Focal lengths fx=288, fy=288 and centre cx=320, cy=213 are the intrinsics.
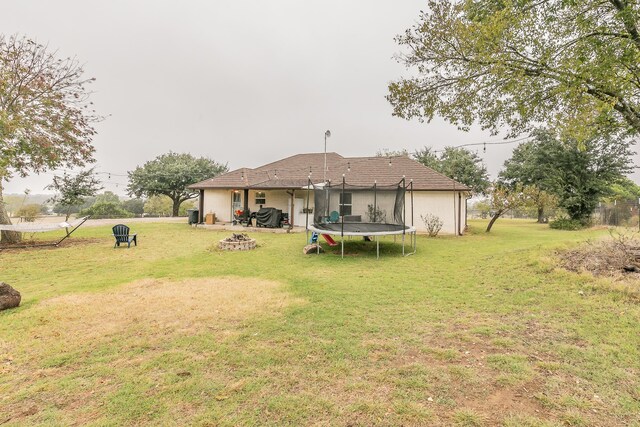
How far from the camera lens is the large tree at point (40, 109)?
9.95 m

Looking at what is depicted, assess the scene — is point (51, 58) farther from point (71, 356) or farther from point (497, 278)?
point (497, 278)

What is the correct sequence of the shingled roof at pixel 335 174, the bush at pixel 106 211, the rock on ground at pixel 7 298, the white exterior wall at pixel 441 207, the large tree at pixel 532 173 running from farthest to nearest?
the bush at pixel 106 211 → the large tree at pixel 532 173 → the shingled roof at pixel 335 174 → the white exterior wall at pixel 441 207 → the rock on ground at pixel 7 298

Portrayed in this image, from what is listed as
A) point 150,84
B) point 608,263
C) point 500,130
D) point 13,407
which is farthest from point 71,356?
point 150,84

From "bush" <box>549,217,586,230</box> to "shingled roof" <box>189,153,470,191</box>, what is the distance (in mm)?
9682

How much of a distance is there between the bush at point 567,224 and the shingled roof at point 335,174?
9682 mm

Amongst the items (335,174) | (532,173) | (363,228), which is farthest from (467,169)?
(363,228)

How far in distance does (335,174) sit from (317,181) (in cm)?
152

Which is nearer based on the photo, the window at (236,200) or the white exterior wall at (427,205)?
the white exterior wall at (427,205)

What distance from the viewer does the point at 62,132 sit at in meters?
11.0

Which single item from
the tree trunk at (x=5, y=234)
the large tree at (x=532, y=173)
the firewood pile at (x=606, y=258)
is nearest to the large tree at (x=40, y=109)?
the tree trunk at (x=5, y=234)

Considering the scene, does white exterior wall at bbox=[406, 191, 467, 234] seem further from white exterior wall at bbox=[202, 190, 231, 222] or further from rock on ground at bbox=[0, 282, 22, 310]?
rock on ground at bbox=[0, 282, 22, 310]

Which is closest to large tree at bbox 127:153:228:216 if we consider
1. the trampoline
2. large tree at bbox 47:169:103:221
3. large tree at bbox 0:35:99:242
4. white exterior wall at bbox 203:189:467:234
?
large tree at bbox 47:169:103:221

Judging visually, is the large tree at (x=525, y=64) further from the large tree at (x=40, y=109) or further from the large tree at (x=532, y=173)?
the large tree at (x=532, y=173)

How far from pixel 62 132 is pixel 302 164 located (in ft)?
42.0
